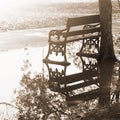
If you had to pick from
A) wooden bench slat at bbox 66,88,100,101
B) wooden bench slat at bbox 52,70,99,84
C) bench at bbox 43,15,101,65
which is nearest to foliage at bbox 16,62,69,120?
wooden bench slat at bbox 66,88,100,101

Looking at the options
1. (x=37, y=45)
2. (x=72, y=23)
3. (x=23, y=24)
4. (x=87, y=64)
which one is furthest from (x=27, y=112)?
(x=23, y=24)

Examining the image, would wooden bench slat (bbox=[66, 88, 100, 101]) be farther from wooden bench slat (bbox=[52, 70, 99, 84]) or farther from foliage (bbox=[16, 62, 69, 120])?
wooden bench slat (bbox=[52, 70, 99, 84])

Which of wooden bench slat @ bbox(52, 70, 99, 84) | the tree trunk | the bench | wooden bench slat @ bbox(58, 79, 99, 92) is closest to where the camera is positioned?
wooden bench slat @ bbox(58, 79, 99, 92)

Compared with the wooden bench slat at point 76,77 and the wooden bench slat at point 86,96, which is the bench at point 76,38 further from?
the wooden bench slat at point 86,96

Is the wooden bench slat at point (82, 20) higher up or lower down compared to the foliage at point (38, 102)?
higher up

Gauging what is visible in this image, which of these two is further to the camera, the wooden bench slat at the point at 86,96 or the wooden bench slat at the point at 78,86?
the wooden bench slat at the point at 78,86

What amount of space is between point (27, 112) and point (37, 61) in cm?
487

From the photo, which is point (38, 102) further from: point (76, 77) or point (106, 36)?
point (106, 36)

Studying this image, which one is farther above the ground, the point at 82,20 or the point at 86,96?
the point at 82,20

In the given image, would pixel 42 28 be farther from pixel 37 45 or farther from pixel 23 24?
pixel 37 45

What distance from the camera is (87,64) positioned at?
11812 mm

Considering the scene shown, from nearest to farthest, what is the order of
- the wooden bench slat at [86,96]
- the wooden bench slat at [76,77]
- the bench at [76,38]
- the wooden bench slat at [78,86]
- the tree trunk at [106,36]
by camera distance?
the wooden bench slat at [86,96] < the wooden bench slat at [78,86] < the wooden bench slat at [76,77] < the bench at [76,38] < the tree trunk at [106,36]

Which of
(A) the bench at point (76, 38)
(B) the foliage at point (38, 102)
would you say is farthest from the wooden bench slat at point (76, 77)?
(A) the bench at point (76, 38)

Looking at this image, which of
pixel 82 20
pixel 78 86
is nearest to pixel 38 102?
pixel 78 86
